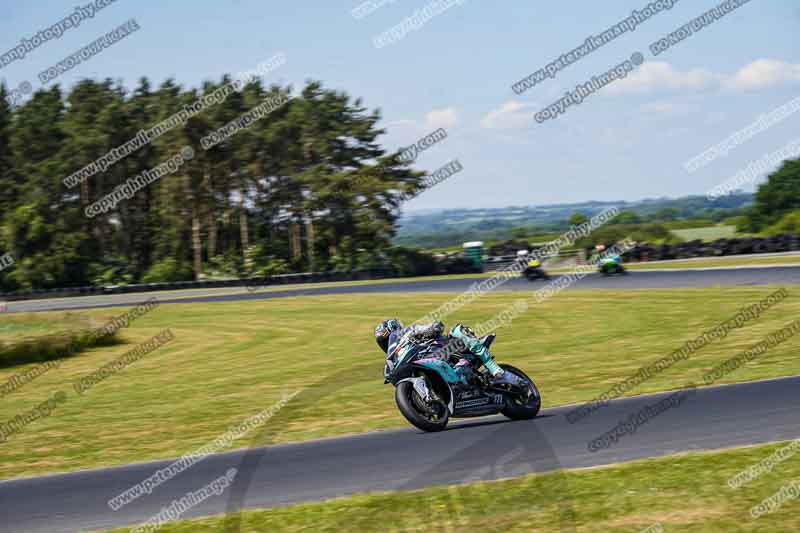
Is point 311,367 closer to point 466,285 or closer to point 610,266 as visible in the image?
point 466,285

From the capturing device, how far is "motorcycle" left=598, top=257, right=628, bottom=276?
35312 millimetres

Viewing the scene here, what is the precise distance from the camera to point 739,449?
26.2 ft

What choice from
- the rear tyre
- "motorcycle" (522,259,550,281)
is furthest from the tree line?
the rear tyre

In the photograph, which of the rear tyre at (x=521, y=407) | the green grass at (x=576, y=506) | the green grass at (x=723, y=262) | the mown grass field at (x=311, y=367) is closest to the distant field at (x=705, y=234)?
the green grass at (x=723, y=262)

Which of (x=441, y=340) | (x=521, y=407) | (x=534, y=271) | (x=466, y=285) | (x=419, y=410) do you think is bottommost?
(x=534, y=271)

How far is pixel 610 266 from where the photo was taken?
3531 cm

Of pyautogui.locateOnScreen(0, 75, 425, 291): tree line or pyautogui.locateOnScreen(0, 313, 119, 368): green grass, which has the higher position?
pyautogui.locateOnScreen(0, 75, 425, 291): tree line

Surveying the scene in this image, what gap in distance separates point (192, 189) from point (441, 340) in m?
55.8

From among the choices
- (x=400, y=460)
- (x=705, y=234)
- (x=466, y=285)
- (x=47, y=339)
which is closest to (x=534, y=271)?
(x=466, y=285)

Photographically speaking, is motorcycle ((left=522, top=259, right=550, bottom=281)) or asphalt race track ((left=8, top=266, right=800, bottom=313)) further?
motorcycle ((left=522, top=259, right=550, bottom=281))

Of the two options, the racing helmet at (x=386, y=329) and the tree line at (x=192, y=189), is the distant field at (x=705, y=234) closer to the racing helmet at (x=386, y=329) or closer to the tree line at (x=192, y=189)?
the tree line at (x=192, y=189)

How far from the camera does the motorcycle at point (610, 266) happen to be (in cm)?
3531

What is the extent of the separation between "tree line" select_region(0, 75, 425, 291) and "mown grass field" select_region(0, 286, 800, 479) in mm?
27442

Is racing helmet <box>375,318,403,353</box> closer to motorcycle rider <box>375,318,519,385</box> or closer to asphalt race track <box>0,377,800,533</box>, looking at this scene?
motorcycle rider <box>375,318,519,385</box>
